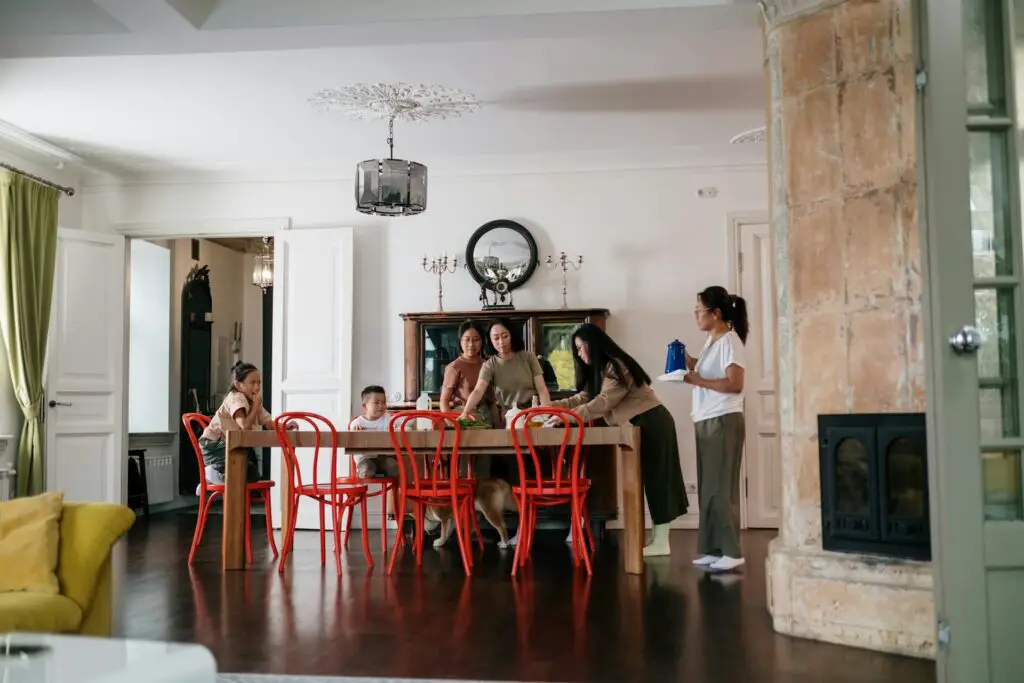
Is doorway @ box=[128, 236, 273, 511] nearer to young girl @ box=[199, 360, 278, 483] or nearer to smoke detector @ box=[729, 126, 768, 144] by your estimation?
young girl @ box=[199, 360, 278, 483]

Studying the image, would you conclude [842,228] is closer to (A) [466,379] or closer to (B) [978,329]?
(B) [978,329]

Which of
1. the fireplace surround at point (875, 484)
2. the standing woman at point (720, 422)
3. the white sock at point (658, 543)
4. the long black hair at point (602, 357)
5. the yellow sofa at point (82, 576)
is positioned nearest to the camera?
the yellow sofa at point (82, 576)

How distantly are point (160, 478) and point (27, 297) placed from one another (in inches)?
110

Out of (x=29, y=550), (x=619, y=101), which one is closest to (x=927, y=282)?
(x=29, y=550)

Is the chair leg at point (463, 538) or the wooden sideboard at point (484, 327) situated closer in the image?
the chair leg at point (463, 538)

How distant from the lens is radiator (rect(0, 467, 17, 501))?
21.1 ft

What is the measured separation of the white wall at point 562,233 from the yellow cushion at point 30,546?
4.56 meters

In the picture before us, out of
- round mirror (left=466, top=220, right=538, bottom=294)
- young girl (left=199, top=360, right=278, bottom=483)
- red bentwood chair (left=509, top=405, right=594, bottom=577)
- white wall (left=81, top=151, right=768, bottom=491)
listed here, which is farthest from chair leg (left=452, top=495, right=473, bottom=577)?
round mirror (left=466, top=220, right=538, bottom=294)

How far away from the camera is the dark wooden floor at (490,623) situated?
306 cm

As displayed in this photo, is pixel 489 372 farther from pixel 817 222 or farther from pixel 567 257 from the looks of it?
pixel 817 222

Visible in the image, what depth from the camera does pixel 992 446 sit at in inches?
98.9

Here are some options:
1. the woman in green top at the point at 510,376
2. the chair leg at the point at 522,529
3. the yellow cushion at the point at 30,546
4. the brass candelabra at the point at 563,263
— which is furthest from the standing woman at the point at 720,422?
the yellow cushion at the point at 30,546

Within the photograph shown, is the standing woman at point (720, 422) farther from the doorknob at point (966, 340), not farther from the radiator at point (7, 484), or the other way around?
the radiator at point (7, 484)

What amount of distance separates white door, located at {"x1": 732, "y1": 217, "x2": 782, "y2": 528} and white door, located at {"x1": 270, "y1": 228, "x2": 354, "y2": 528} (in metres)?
3.15
